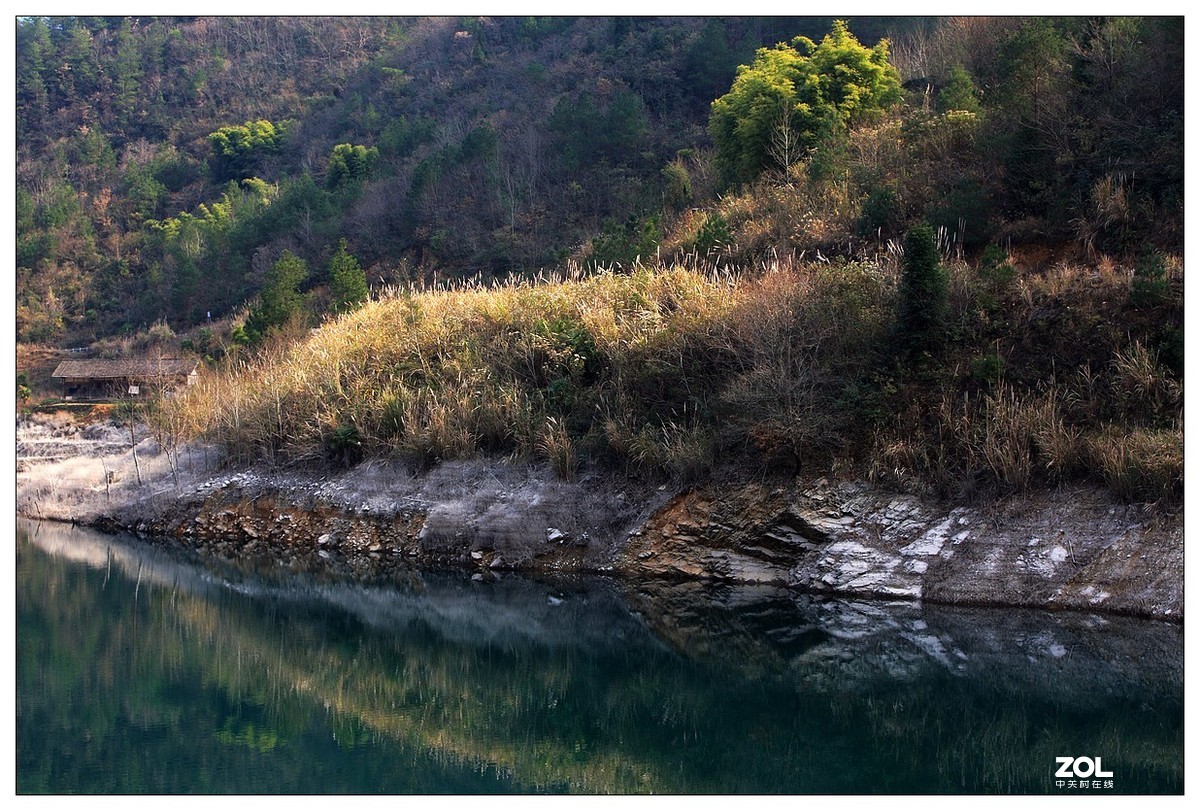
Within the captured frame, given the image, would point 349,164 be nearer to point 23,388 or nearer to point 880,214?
point 23,388

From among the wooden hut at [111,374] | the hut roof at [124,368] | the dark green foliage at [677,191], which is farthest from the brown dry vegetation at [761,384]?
→ the wooden hut at [111,374]

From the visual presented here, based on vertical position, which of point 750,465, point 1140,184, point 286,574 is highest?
point 1140,184

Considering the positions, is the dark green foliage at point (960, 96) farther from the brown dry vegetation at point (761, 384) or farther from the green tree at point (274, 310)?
the green tree at point (274, 310)

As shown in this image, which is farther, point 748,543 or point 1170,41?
point 1170,41

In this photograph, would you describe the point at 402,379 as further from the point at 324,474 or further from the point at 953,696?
the point at 953,696

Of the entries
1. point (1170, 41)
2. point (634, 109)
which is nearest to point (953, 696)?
point (1170, 41)

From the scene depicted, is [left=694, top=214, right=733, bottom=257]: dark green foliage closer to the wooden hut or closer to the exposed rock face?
the exposed rock face

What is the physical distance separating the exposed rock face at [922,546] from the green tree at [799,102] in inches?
553

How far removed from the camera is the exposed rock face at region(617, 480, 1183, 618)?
16172mm

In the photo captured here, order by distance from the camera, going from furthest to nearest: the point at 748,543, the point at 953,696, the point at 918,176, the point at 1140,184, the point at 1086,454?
the point at 918,176 < the point at 1140,184 < the point at 748,543 < the point at 1086,454 < the point at 953,696

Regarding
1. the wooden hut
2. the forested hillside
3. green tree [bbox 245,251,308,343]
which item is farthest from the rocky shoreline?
the wooden hut


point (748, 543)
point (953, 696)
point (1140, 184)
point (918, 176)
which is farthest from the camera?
point (918, 176)

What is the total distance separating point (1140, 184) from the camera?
2150cm

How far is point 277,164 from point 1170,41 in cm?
6498
